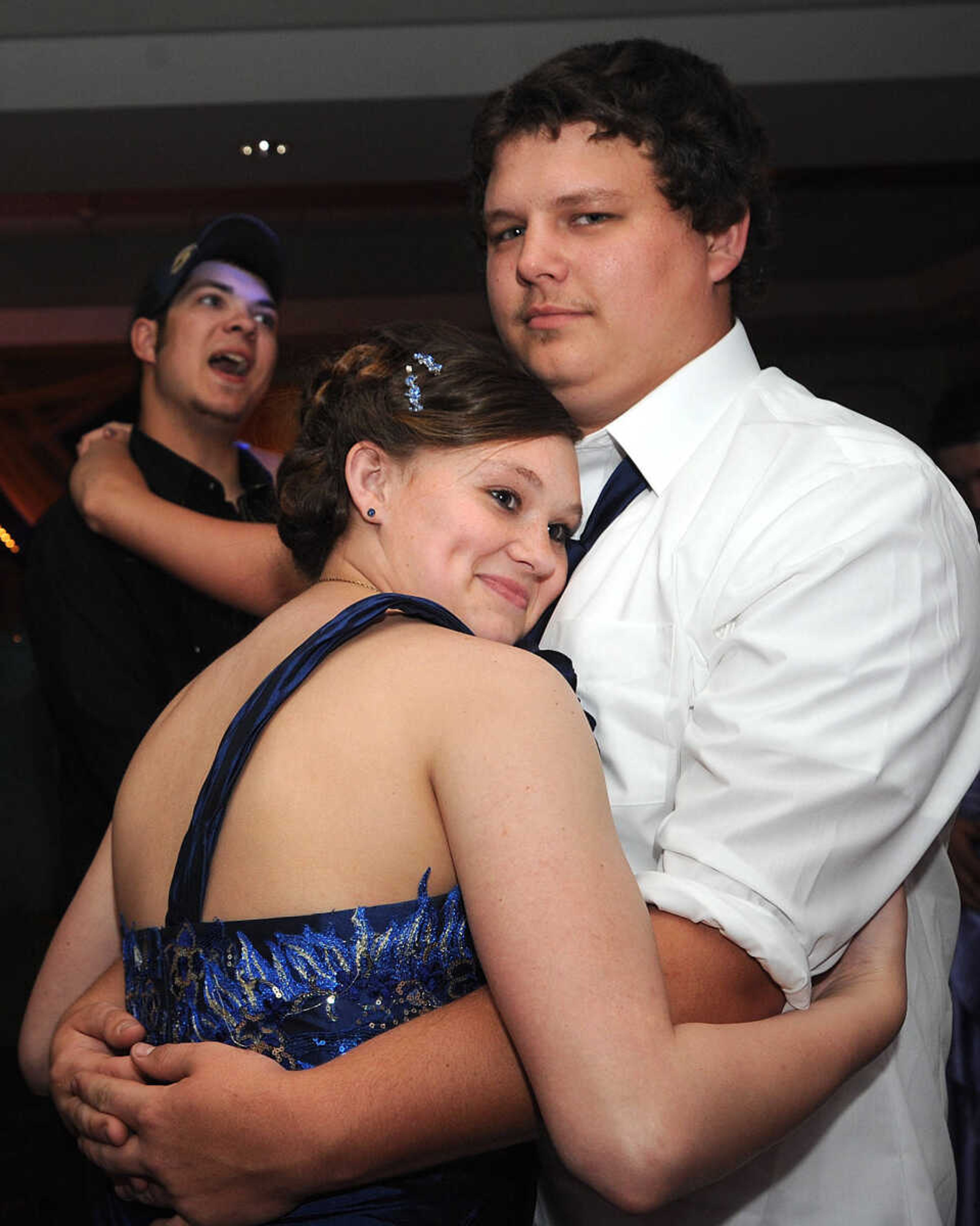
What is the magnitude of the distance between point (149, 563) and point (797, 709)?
1.67 m

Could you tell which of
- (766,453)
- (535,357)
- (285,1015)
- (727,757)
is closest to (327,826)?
(285,1015)

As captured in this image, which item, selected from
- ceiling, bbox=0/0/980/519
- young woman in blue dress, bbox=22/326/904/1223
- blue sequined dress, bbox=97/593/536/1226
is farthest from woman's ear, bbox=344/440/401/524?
ceiling, bbox=0/0/980/519

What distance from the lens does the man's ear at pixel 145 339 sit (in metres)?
3.00

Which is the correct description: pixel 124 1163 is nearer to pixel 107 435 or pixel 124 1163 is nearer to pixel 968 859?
pixel 107 435

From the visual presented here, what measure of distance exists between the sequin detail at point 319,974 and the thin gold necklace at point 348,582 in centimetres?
35

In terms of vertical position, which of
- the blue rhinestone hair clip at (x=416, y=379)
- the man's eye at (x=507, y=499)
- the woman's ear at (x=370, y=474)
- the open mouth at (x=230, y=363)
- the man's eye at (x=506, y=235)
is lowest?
the open mouth at (x=230, y=363)

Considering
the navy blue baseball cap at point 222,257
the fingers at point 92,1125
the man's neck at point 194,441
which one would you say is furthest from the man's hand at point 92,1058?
the navy blue baseball cap at point 222,257

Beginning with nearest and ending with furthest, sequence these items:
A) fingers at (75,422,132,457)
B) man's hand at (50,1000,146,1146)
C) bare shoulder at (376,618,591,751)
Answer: bare shoulder at (376,618,591,751) → man's hand at (50,1000,146,1146) → fingers at (75,422,132,457)

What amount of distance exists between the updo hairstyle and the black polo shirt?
0.98 meters

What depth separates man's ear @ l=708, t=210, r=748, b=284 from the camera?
6.03ft

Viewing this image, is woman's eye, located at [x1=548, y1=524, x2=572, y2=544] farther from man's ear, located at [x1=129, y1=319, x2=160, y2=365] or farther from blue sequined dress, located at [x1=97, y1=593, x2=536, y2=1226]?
man's ear, located at [x1=129, y1=319, x2=160, y2=365]

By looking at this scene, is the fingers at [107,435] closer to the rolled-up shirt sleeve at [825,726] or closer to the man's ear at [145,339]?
the man's ear at [145,339]

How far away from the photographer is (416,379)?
4.87 ft

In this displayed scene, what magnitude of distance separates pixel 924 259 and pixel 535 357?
5.61 m
